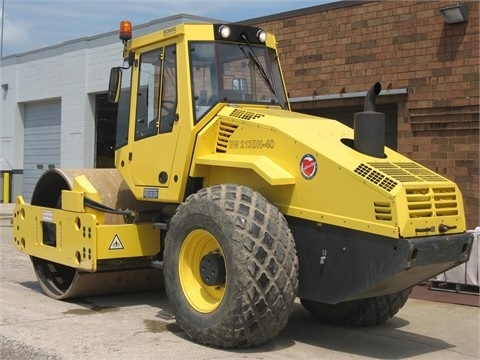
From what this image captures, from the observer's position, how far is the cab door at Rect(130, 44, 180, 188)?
6832mm

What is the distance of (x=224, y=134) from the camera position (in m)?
6.45

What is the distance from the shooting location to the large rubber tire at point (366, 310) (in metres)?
6.61

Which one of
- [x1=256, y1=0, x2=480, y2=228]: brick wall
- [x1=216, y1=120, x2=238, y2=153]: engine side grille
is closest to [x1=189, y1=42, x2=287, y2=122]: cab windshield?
[x1=216, y1=120, x2=238, y2=153]: engine side grille

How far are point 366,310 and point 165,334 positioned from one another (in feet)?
6.57

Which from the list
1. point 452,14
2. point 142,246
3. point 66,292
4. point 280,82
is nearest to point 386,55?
point 452,14

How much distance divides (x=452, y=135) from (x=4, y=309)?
6445mm

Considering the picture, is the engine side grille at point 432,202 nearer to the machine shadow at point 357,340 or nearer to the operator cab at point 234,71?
the machine shadow at point 357,340

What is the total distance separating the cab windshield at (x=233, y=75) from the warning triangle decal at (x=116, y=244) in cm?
160

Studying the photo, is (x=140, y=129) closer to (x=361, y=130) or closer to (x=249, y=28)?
(x=249, y=28)

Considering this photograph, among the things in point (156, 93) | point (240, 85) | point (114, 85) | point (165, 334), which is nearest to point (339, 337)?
point (165, 334)

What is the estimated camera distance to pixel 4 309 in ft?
23.8

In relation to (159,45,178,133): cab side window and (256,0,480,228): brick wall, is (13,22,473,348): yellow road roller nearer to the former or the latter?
(159,45,178,133): cab side window

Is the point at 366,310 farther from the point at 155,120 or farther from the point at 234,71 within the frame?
the point at 155,120

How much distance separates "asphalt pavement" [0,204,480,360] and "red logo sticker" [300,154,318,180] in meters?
1.52
